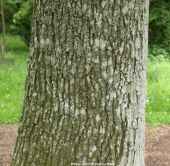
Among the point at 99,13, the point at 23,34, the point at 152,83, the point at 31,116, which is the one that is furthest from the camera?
the point at 23,34

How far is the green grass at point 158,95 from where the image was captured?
27.1ft

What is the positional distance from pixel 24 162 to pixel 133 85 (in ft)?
3.34

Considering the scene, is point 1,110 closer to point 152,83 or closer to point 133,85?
point 152,83

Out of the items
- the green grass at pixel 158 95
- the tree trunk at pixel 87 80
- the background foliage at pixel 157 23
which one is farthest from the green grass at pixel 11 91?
the tree trunk at pixel 87 80

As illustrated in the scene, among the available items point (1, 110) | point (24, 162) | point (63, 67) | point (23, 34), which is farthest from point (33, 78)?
point (23, 34)

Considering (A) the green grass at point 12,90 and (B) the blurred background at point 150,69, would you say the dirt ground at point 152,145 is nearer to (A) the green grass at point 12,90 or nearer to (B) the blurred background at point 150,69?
(B) the blurred background at point 150,69

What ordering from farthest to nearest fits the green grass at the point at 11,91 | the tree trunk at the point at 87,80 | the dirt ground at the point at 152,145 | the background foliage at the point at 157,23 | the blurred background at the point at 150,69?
1. the background foliage at the point at 157,23
2. the blurred background at the point at 150,69
3. the green grass at the point at 11,91
4. the dirt ground at the point at 152,145
5. the tree trunk at the point at 87,80

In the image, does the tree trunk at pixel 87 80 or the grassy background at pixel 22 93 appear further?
the grassy background at pixel 22 93

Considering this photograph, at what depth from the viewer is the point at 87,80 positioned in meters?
3.78

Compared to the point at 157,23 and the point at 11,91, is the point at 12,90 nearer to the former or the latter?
the point at 11,91

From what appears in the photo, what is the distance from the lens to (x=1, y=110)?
8.68m

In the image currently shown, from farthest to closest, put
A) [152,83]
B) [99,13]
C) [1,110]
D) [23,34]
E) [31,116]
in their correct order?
[23,34] < [152,83] < [1,110] < [31,116] < [99,13]

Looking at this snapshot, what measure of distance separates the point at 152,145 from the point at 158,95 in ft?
10.4

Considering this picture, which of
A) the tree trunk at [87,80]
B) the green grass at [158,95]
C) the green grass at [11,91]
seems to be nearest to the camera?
the tree trunk at [87,80]
